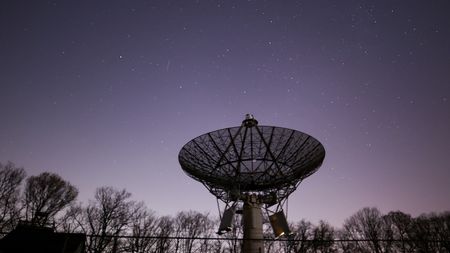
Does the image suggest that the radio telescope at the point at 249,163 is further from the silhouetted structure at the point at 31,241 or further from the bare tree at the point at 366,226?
the bare tree at the point at 366,226

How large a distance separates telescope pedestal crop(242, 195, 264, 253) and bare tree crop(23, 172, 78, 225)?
24213 millimetres

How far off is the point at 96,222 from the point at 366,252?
3912 centimetres

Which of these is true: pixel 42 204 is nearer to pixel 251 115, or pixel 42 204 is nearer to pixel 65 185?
pixel 65 185

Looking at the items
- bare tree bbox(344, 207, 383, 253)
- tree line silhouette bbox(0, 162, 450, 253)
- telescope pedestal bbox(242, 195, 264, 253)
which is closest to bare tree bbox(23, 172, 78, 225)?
tree line silhouette bbox(0, 162, 450, 253)

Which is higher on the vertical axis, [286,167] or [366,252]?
[286,167]

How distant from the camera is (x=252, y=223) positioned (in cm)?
1992

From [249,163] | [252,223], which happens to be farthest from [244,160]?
[252,223]

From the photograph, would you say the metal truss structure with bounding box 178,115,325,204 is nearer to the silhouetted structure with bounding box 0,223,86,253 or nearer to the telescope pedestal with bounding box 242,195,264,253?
the telescope pedestal with bounding box 242,195,264,253

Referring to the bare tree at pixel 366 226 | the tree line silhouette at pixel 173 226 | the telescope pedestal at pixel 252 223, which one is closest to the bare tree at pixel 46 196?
the tree line silhouette at pixel 173 226

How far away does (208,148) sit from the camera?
2072 cm

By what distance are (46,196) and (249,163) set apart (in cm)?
2803

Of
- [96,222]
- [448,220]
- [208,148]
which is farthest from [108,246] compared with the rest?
[448,220]

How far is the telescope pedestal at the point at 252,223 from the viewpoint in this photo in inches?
738

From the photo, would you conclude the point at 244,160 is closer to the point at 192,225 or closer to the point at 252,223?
the point at 252,223
